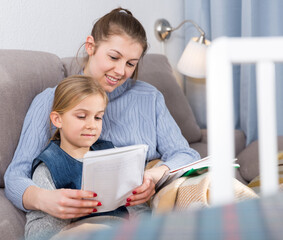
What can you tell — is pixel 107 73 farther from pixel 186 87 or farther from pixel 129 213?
pixel 186 87

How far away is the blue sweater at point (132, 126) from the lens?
4.20 ft

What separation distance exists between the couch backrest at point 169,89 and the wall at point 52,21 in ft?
1.09

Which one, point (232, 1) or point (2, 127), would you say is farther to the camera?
point (232, 1)

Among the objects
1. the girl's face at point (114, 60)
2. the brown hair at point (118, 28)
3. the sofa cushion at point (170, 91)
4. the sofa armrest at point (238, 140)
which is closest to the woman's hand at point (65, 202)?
the girl's face at point (114, 60)

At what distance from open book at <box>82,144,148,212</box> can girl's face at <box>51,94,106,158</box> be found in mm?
214

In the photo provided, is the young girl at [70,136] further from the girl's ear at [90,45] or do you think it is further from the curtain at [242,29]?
the curtain at [242,29]

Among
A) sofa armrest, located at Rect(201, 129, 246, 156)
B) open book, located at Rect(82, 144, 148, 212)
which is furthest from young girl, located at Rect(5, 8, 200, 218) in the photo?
sofa armrest, located at Rect(201, 129, 246, 156)

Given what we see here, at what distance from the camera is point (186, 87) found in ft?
8.74

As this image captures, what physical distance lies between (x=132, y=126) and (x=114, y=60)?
0.75 ft

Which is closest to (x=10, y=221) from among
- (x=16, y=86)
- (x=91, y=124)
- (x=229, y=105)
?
(x=91, y=124)

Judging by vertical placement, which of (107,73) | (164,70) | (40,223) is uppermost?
(107,73)

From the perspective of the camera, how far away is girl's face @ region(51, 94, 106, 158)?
1.22 metres

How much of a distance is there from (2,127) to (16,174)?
0.55 feet

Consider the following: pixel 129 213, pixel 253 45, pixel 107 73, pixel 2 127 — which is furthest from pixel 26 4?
pixel 253 45
